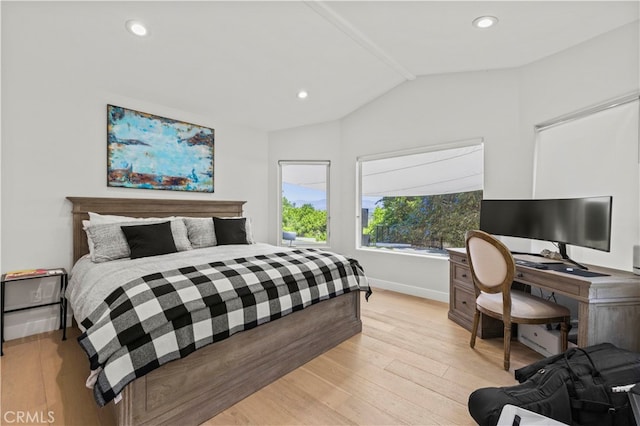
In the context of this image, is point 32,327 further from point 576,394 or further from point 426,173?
point 426,173

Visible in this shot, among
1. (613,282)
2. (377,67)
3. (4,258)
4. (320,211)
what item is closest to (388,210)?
(320,211)

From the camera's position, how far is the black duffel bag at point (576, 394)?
1.37 m

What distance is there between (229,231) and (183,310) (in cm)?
189

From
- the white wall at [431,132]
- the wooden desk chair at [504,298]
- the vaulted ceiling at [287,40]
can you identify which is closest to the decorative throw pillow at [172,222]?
the vaulted ceiling at [287,40]

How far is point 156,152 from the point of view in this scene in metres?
3.46

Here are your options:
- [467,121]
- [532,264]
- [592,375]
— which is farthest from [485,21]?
[592,375]

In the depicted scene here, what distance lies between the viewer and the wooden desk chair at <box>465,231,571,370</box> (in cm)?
205

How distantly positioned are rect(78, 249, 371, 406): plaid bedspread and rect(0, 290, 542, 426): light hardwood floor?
485 mm

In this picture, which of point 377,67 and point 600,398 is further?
point 377,67

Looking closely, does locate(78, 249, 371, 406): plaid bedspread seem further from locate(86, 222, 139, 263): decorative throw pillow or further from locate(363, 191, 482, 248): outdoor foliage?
locate(363, 191, 482, 248): outdoor foliage

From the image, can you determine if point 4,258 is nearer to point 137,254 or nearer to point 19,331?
point 19,331

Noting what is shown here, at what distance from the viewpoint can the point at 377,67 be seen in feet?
10.9

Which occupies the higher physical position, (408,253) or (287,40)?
(287,40)

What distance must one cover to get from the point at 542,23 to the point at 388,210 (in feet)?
8.37
